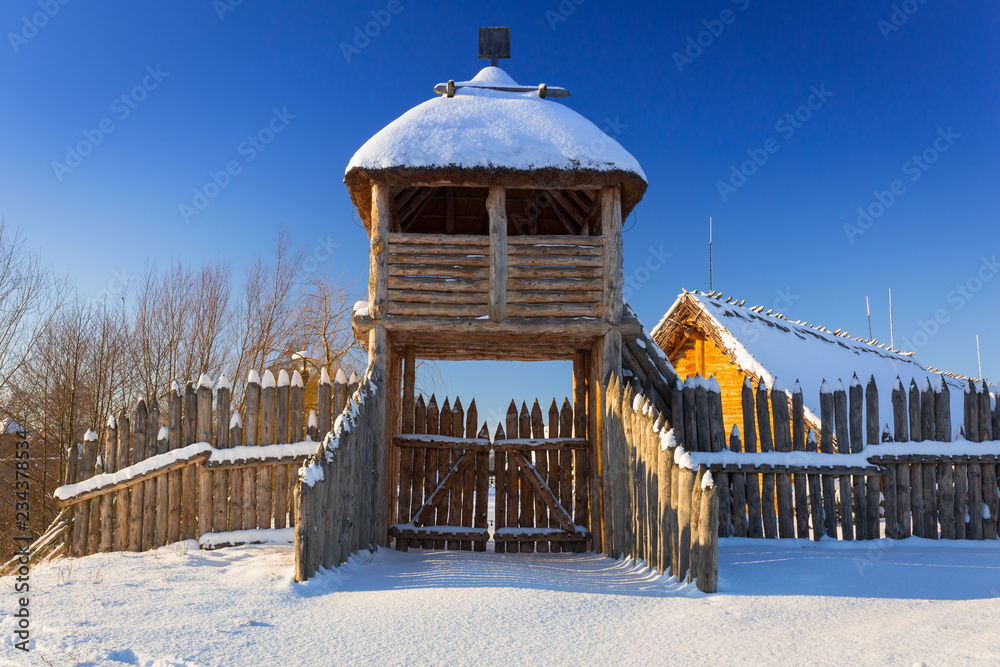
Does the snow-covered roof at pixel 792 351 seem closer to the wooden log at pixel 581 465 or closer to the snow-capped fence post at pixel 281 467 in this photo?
the wooden log at pixel 581 465

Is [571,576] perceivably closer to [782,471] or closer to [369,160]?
[782,471]

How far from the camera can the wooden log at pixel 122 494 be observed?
826 cm

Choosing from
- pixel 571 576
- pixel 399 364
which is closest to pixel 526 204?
pixel 399 364

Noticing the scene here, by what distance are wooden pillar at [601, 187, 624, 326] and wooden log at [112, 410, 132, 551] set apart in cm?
611

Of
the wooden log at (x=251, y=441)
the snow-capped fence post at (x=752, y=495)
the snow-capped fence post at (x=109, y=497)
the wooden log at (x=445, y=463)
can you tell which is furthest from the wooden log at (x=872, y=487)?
the snow-capped fence post at (x=109, y=497)

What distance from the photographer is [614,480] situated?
820cm

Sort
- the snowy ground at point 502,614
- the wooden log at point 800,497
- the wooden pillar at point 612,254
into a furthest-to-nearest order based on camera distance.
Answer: the wooden pillar at point 612,254
the wooden log at point 800,497
the snowy ground at point 502,614

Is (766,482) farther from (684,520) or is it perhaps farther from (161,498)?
(161,498)

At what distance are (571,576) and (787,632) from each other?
2.26 meters

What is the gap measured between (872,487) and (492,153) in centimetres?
632

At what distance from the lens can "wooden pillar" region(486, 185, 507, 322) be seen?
847 cm

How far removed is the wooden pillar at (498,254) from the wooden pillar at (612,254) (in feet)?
4.19

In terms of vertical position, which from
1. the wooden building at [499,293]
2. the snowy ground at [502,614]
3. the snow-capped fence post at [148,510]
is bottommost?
the snowy ground at [502,614]

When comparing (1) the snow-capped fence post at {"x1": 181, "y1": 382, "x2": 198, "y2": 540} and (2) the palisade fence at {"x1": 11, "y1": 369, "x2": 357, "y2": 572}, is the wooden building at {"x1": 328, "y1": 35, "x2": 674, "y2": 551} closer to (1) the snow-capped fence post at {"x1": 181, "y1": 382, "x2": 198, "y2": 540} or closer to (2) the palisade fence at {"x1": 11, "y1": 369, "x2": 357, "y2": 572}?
(2) the palisade fence at {"x1": 11, "y1": 369, "x2": 357, "y2": 572}
